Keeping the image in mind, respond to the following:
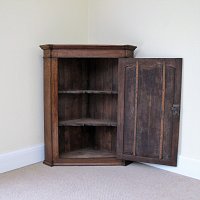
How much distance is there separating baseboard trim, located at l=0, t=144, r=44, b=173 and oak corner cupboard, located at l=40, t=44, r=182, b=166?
147 millimetres

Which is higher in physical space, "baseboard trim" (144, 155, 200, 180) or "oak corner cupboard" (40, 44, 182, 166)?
"oak corner cupboard" (40, 44, 182, 166)

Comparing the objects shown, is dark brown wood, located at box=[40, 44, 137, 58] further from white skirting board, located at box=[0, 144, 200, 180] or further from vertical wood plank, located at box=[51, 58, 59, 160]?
white skirting board, located at box=[0, 144, 200, 180]

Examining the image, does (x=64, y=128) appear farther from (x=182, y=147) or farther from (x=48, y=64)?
(x=182, y=147)

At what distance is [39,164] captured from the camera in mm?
3367

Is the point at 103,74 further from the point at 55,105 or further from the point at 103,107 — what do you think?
the point at 55,105

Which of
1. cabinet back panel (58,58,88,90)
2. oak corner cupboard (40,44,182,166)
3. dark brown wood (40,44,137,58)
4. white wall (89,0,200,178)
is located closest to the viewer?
white wall (89,0,200,178)

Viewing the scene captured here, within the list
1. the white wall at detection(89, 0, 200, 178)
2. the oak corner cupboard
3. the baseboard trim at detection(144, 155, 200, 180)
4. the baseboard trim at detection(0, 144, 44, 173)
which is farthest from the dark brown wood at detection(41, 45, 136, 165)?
the baseboard trim at detection(144, 155, 200, 180)

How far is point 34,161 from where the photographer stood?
341 cm

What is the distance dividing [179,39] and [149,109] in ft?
2.75

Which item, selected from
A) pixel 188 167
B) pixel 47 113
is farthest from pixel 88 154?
pixel 188 167

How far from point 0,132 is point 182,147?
2036mm

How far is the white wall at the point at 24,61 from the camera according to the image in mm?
3061

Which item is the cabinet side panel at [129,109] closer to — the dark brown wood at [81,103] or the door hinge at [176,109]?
the dark brown wood at [81,103]

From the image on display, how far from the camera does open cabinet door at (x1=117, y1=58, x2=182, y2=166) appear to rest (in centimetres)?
300
